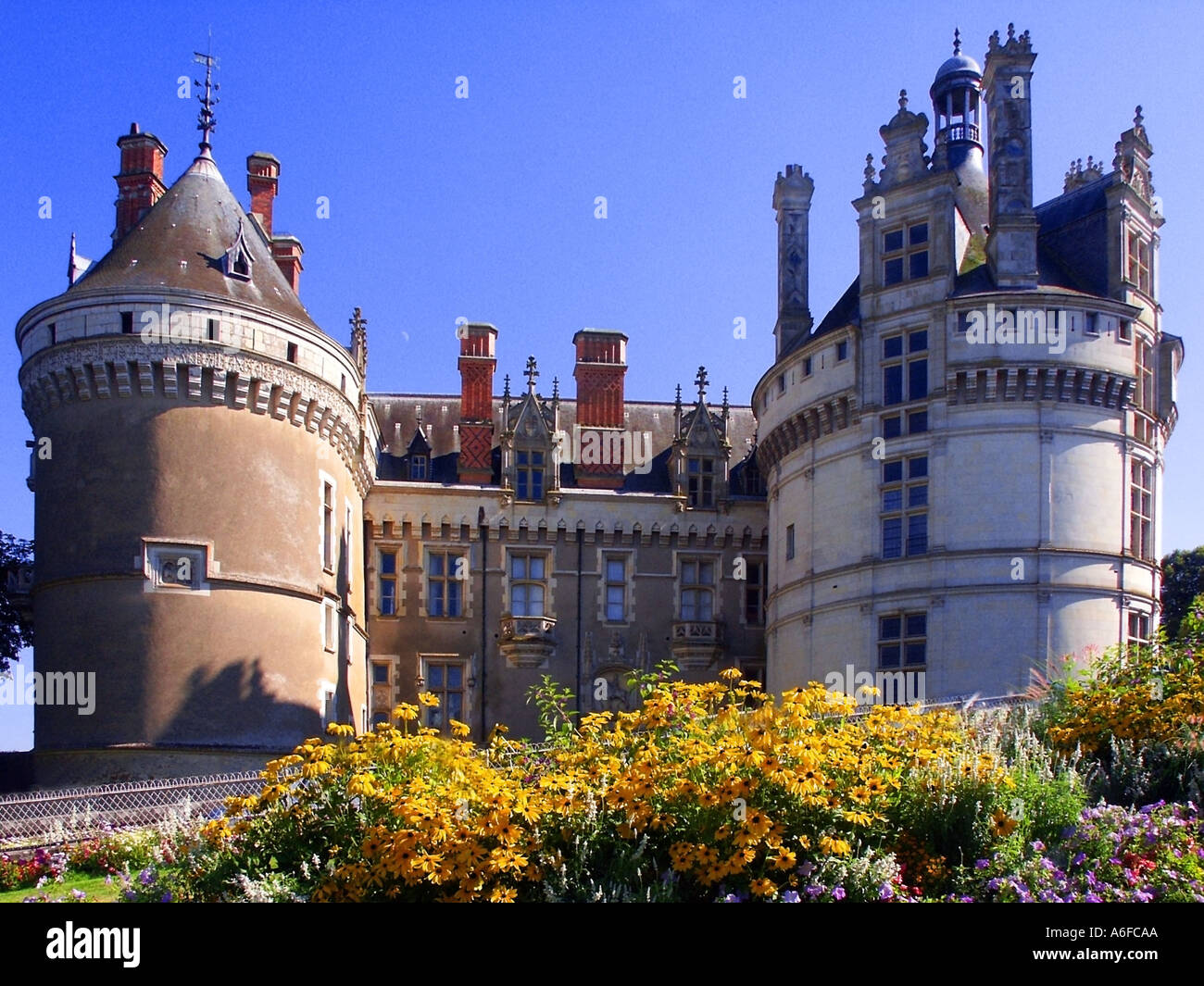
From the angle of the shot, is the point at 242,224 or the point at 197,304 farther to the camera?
the point at 242,224

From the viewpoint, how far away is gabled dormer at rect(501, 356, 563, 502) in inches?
1426

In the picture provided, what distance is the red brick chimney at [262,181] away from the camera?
113ft

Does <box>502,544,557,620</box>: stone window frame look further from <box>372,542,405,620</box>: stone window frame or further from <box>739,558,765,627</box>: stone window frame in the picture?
<box>739,558,765,627</box>: stone window frame

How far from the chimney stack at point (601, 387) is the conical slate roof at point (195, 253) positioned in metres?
9.80

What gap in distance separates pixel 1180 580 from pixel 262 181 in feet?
95.7

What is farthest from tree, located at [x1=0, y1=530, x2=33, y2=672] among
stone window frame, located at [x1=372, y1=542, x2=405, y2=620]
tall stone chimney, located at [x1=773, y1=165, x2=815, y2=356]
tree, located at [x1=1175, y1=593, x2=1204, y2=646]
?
tree, located at [x1=1175, y1=593, x2=1204, y2=646]

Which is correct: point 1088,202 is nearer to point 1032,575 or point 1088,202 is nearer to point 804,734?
point 1032,575

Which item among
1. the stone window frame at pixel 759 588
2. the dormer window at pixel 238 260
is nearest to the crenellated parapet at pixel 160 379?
the dormer window at pixel 238 260

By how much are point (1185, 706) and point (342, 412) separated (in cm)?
1919

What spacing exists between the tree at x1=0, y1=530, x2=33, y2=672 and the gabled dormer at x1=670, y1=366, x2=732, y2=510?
15.2 meters

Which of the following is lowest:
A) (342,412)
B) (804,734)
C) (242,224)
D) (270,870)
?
(270,870)
